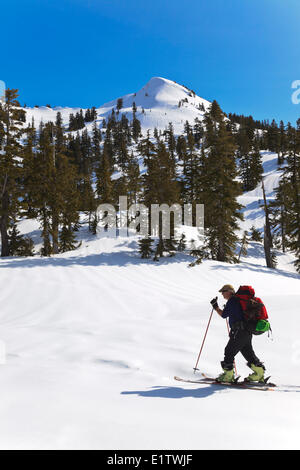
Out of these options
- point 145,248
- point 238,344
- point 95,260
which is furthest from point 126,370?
point 145,248

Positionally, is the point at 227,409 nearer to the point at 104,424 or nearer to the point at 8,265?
the point at 104,424

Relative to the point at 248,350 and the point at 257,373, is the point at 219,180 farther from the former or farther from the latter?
the point at 257,373

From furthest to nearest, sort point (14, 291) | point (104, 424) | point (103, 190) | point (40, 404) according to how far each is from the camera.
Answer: point (103, 190) → point (14, 291) → point (40, 404) → point (104, 424)

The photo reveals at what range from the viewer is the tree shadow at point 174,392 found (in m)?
4.42

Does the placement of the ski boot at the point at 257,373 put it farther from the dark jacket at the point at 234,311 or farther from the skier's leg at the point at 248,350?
the dark jacket at the point at 234,311

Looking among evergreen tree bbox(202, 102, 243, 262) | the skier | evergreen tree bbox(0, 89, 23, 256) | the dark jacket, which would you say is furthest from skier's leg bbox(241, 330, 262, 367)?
evergreen tree bbox(0, 89, 23, 256)

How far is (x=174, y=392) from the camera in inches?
181

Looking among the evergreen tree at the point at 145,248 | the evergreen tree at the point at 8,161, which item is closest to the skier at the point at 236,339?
the evergreen tree at the point at 145,248

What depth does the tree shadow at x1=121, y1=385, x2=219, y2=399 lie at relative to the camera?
4418 mm

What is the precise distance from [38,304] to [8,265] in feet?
23.8

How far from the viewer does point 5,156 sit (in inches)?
851

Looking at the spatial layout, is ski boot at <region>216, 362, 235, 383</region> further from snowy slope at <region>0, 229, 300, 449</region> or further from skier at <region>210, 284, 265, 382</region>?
snowy slope at <region>0, 229, 300, 449</region>

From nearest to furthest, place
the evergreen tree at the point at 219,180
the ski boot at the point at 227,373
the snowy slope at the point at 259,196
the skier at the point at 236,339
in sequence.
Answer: the skier at the point at 236,339
the ski boot at the point at 227,373
the evergreen tree at the point at 219,180
the snowy slope at the point at 259,196
